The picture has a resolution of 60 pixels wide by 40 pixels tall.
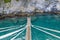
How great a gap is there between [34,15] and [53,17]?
1.58 metres

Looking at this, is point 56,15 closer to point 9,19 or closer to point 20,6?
point 20,6

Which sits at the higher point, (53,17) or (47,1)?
(47,1)

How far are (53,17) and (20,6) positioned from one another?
2930 mm

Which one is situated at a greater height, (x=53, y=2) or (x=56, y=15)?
(x=53, y=2)

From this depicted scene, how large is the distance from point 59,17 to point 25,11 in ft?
9.62

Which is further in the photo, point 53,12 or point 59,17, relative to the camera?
point 53,12

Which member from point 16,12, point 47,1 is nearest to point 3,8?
point 16,12

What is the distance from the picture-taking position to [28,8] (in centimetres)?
1283

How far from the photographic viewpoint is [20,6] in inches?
498

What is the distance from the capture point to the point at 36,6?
12.8 m

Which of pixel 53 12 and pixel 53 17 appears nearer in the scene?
pixel 53 17

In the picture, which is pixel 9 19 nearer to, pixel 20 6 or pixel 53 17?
pixel 20 6

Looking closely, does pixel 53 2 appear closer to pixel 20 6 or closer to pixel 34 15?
pixel 34 15

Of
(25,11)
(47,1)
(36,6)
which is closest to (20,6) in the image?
(25,11)
